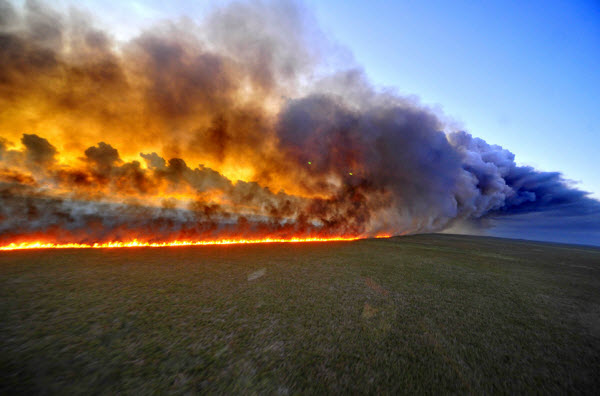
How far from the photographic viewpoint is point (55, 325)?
4.52 meters

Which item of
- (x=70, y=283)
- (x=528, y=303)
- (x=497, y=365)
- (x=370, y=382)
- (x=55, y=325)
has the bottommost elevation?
(x=528, y=303)

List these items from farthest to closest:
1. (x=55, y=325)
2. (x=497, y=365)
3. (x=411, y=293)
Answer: (x=411, y=293)
(x=55, y=325)
(x=497, y=365)

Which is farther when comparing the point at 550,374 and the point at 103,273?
the point at 103,273

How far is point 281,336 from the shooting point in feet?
14.8

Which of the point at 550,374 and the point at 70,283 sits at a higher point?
the point at 70,283

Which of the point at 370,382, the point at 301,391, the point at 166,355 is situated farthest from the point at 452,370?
the point at 166,355

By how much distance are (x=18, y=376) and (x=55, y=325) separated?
74.6 inches

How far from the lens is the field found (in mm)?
3213

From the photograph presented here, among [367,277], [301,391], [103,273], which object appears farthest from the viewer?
[367,277]

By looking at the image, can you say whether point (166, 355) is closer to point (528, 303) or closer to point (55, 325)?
point (55, 325)

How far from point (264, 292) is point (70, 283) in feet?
22.7

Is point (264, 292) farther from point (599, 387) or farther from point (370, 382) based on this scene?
point (599, 387)

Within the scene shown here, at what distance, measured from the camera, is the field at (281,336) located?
3213 millimetres

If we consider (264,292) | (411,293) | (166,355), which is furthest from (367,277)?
(166,355)
